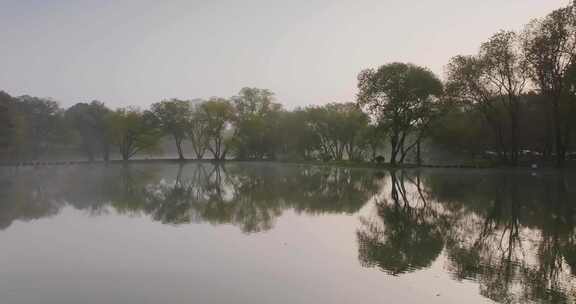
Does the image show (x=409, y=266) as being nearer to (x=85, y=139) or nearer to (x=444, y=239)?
(x=444, y=239)

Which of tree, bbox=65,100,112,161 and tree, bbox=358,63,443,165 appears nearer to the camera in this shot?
tree, bbox=358,63,443,165

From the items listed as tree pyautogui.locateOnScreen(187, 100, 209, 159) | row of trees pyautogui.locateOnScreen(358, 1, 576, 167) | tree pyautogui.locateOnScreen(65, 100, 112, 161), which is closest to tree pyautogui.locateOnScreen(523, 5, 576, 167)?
row of trees pyautogui.locateOnScreen(358, 1, 576, 167)

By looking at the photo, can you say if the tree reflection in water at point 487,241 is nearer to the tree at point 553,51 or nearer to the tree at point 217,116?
the tree at point 553,51

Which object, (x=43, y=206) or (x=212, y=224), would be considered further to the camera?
(x=43, y=206)

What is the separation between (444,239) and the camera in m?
12.4

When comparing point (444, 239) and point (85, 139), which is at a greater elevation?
point (85, 139)

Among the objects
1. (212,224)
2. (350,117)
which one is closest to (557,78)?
(350,117)

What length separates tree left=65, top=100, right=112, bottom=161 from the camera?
8835cm

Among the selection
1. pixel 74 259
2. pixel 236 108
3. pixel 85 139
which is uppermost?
pixel 236 108

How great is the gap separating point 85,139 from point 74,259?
85.7m

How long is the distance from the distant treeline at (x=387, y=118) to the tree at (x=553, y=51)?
0.09 metres

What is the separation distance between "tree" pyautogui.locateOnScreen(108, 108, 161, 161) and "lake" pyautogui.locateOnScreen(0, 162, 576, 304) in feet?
213

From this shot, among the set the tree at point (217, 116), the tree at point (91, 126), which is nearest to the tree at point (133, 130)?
the tree at point (91, 126)

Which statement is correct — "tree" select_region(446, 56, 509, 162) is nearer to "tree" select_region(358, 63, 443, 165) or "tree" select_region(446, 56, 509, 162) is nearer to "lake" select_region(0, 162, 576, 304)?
"tree" select_region(358, 63, 443, 165)
